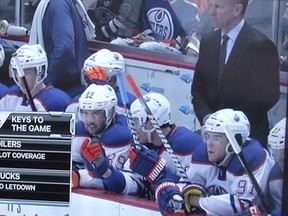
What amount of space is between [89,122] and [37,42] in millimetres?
398

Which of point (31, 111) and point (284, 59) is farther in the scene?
point (31, 111)

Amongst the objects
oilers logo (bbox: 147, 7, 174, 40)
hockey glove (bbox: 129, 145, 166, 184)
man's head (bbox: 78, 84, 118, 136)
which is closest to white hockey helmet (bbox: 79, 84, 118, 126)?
man's head (bbox: 78, 84, 118, 136)

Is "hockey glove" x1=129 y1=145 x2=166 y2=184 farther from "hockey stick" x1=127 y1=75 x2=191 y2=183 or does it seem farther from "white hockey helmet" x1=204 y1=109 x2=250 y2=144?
"white hockey helmet" x1=204 y1=109 x2=250 y2=144

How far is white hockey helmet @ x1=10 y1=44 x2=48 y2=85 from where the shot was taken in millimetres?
4164

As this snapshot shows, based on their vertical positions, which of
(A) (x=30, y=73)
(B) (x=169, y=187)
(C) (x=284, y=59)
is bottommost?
(B) (x=169, y=187)

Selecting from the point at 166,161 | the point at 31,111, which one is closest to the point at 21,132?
the point at 31,111

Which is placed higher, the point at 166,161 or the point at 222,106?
the point at 222,106

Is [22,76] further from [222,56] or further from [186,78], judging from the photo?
[222,56]

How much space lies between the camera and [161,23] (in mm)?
4012

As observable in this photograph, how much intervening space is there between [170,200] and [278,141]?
50 centimetres

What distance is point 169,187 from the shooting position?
401 cm

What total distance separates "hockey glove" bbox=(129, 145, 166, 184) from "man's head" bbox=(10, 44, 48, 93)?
1.66ft

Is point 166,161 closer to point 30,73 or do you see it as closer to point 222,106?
point 222,106

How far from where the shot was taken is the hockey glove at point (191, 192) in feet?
13.0
